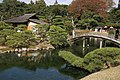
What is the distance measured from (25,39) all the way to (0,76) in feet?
38.6

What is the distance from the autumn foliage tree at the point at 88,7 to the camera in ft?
160

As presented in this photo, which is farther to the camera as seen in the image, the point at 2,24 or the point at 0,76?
the point at 2,24

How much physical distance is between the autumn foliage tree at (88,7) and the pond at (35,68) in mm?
21694

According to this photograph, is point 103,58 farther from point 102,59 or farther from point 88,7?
point 88,7

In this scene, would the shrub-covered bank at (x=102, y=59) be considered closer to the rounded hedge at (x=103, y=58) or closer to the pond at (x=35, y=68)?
the rounded hedge at (x=103, y=58)

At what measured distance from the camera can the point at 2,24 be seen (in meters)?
34.0

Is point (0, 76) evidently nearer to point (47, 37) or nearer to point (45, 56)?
point (45, 56)

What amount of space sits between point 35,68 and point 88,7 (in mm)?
29636

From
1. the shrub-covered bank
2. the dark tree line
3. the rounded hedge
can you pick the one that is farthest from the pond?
the dark tree line

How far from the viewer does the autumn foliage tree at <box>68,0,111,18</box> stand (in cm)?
4881

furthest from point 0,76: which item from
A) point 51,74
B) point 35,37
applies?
point 35,37

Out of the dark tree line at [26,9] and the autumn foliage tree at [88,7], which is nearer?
the autumn foliage tree at [88,7]

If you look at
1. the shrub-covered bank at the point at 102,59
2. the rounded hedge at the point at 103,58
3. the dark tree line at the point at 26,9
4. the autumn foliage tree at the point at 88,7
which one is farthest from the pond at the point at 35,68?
the autumn foliage tree at the point at 88,7

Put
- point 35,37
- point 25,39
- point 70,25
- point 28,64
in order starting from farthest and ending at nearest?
point 70,25 < point 35,37 < point 25,39 < point 28,64
